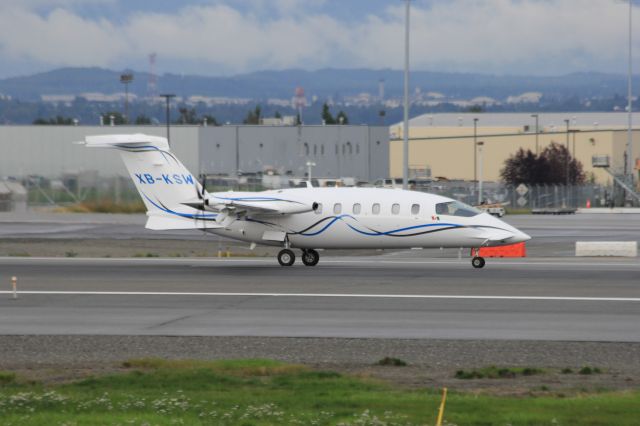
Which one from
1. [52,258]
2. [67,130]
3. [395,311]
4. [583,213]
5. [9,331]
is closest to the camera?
[9,331]

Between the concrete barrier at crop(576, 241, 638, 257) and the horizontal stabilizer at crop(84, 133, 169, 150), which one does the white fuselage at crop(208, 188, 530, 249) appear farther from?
the concrete barrier at crop(576, 241, 638, 257)

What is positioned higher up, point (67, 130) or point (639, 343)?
point (67, 130)

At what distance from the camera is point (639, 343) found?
851 inches

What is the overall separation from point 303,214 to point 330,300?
9.53m

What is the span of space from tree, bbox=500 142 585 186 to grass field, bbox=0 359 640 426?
105 m

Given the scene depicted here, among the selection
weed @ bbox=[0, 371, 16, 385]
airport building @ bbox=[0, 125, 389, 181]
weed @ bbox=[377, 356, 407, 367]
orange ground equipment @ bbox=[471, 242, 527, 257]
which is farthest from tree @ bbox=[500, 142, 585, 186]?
weed @ bbox=[0, 371, 16, 385]

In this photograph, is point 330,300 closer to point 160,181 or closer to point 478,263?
point 478,263

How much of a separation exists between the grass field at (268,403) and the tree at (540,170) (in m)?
105

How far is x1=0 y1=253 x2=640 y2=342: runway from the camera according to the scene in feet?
77.4

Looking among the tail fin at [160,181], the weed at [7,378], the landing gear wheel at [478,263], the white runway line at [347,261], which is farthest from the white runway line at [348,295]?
the weed at [7,378]

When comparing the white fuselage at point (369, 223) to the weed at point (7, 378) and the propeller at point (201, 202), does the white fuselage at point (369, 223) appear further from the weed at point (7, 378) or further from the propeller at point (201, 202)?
the weed at point (7, 378)

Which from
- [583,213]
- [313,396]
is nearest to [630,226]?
[583,213]

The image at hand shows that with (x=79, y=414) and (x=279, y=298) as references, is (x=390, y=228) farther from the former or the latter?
(x=79, y=414)

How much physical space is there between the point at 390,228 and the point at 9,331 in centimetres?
1583
